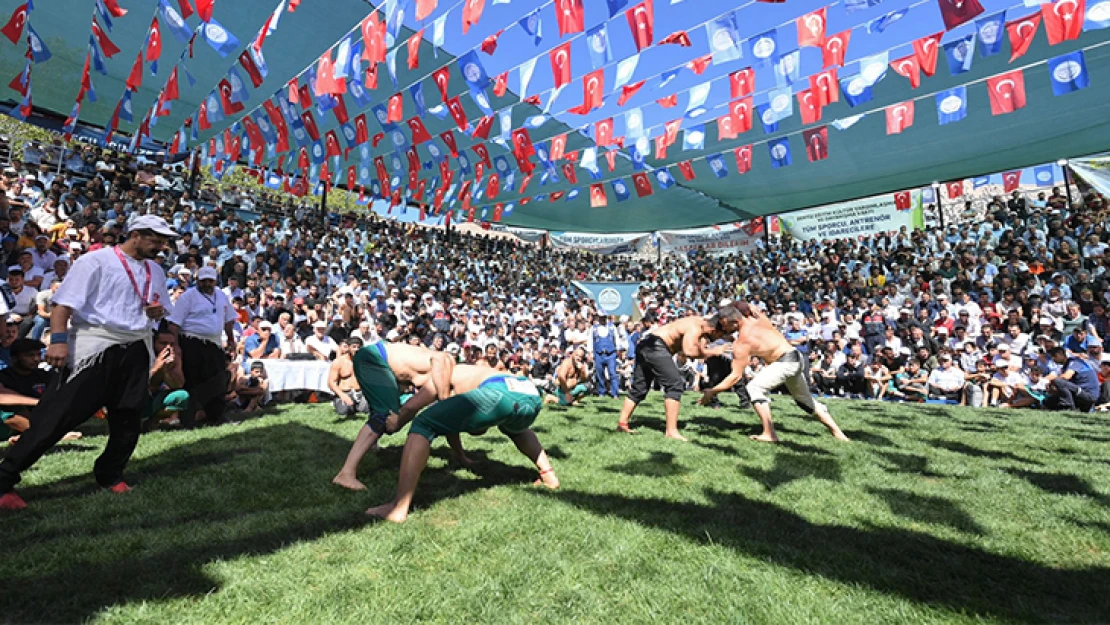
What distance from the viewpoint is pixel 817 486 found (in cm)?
372

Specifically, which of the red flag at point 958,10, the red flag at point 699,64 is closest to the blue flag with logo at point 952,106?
the red flag at point 958,10

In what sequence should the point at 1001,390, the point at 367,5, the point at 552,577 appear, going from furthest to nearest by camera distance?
1. the point at 367,5
2. the point at 1001,390
3. the point at 552,577

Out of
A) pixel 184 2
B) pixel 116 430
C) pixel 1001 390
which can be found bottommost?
pixel 1001 390

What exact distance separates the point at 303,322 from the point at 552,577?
8.46 meters

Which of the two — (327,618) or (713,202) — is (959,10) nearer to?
(327,618)

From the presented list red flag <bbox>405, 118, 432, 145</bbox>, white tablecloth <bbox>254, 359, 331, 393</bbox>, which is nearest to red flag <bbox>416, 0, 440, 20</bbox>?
red flag <bbox>405, 118, 432, 145</bbox>

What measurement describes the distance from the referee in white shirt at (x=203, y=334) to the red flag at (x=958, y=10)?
28.4 ft

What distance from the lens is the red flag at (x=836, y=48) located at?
24.0 feet

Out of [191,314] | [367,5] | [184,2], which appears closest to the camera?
[191,314]

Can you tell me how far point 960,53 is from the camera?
776 centimetres

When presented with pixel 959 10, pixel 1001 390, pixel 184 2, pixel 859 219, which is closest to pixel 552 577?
pixel 959 10

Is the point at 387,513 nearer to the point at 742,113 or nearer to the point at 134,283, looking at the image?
the point at 134,283

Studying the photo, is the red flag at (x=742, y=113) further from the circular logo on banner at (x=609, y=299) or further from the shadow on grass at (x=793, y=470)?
the circular logo on banner at (x=609, y=299)

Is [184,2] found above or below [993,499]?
above
